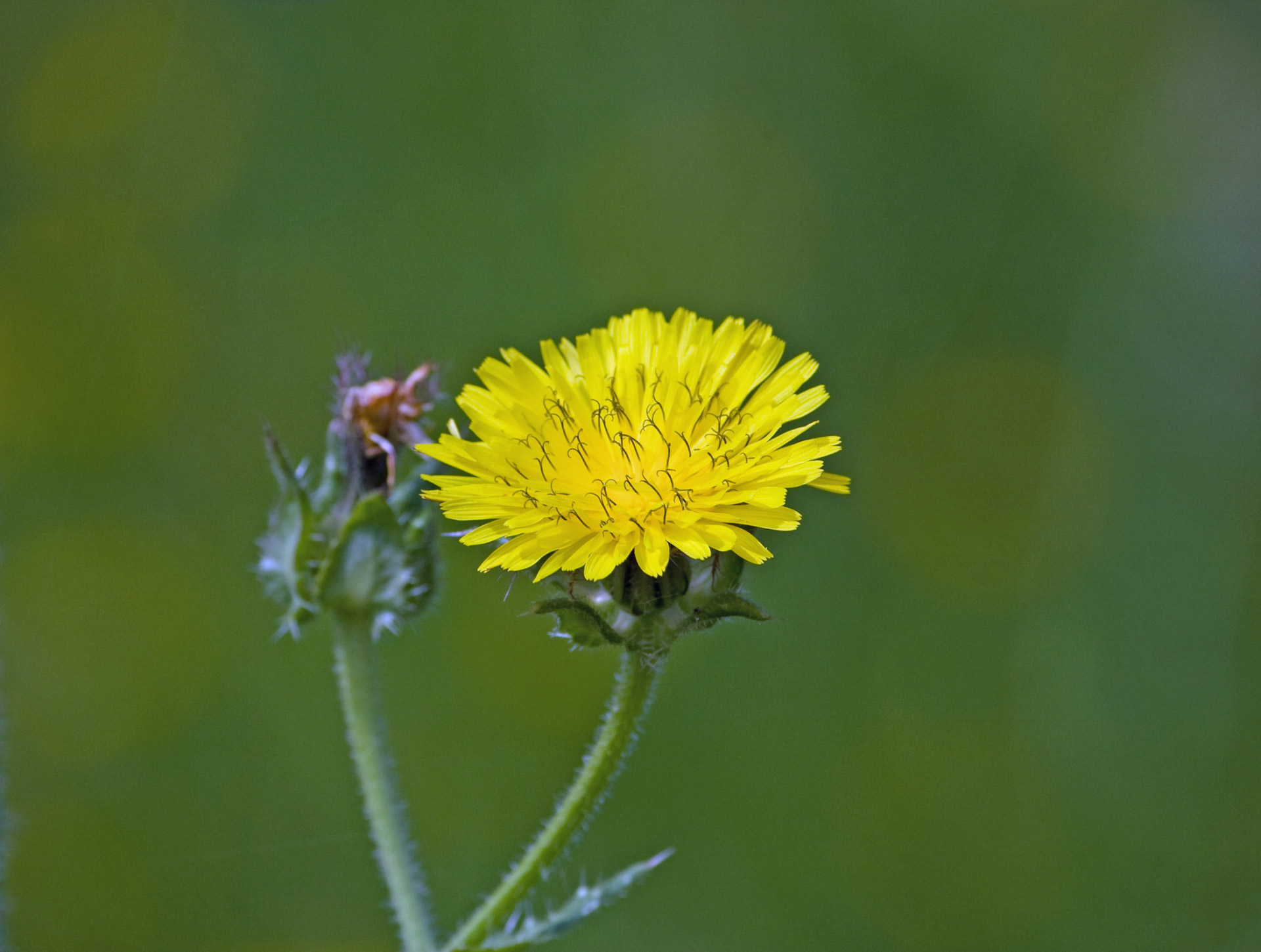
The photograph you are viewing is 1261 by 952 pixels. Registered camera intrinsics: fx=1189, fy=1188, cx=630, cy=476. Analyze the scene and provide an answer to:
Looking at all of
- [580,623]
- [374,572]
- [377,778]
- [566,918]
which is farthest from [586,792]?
[374,572]

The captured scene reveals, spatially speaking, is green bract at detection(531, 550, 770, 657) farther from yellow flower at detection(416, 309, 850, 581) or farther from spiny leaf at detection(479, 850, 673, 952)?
spiny leaf at detection(479, 850, 673, 952)

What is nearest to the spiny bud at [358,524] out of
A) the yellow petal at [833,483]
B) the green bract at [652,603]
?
the green bract at [652,603]

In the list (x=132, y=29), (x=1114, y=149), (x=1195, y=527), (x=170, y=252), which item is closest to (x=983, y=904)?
(x=1195, y=527)

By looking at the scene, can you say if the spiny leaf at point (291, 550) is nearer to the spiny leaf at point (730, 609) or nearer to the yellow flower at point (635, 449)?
the yellow flower at point (635, 449)

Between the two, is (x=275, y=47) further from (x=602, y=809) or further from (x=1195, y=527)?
(x=1195, y=527)

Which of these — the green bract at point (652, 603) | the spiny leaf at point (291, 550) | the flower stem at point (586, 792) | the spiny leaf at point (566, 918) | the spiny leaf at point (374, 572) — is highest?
the spiny leaf at point (291, 550)
